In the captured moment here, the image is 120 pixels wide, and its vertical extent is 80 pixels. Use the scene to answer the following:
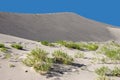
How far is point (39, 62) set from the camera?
11445 mm

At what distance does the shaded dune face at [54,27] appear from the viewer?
51.6m

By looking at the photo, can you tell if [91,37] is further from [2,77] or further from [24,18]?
[2,77]

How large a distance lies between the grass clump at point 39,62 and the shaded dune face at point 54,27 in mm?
34270

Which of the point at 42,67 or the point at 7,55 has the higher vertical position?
the point at 7,55

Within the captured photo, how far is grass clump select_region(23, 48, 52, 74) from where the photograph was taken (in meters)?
11.3

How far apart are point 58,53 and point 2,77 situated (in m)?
2.83

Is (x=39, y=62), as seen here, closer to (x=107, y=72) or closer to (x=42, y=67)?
(x=42, y=67)

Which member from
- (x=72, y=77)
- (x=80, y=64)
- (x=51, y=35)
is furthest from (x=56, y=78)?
(x=51, y=35)

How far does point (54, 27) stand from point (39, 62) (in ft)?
163

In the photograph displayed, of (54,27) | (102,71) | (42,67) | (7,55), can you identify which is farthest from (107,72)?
(54,27)

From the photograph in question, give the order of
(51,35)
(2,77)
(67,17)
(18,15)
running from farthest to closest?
(67,17) < (18,15) < (51,35) < (2,77)

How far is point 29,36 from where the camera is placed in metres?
49.8

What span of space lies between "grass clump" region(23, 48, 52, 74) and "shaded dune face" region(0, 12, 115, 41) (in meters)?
34.3

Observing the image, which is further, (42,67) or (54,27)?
(54,27)
